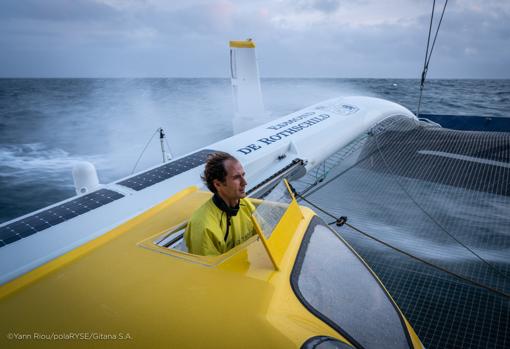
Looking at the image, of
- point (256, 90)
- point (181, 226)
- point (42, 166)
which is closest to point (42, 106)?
point (42, 166)

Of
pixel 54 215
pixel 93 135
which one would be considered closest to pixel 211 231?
pixel 54 215

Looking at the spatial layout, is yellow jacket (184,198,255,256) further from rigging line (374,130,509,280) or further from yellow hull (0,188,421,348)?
rigging line (374,130,509,280)

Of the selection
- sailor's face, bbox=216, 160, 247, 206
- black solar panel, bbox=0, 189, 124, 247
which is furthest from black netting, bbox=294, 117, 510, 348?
black solar panel, bbox=0, 189, 124, 247

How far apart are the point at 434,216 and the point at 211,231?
150 inches

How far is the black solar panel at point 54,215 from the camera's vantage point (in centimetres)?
266

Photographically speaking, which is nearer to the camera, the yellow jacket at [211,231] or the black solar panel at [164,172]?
the yellow jacket at [211,231]

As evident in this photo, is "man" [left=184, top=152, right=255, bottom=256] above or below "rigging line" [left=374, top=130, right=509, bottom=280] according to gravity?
above

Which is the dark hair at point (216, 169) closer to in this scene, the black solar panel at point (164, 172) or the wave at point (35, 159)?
the black solar panel at point (164, 172)

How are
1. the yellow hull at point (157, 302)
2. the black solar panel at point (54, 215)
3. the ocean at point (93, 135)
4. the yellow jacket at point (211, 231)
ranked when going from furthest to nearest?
the ocean at point (93, 135) < the black solar panel at point (54, 215) < the yellow jacket at point (211, 231) < the yellow hull at point (157, 302)

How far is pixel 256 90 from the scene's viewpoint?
7453 millimetres

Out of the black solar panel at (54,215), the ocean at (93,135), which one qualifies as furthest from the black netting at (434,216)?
the ocean at (93,135)

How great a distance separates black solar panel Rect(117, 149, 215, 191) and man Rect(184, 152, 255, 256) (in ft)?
6.28

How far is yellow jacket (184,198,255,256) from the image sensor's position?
1803mm

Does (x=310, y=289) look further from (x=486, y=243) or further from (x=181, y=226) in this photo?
(x=486, y=243)
